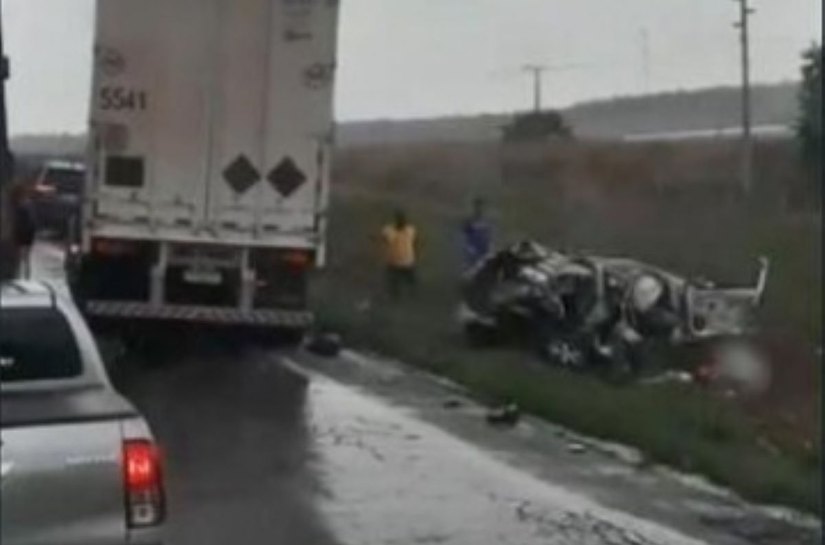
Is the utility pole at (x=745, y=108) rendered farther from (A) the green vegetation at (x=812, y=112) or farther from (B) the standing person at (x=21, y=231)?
(B) the standing person at (x=21, y=231)

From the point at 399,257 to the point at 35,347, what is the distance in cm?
2276

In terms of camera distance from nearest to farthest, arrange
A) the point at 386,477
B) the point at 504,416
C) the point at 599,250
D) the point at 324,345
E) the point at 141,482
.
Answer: the point at 141,482 < the point at 386,477 < the point at 504,416 < the point at 324,345 < the point at 599,250

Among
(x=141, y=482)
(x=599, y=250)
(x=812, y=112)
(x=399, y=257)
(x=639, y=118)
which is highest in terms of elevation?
(x=639, y=118)

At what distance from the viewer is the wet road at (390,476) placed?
12375 millimetres

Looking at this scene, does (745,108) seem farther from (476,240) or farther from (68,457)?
(68,457)

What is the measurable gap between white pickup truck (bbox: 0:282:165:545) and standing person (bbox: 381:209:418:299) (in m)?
22.5

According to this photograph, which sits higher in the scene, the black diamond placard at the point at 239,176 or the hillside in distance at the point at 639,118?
the hillside in distance at the point at 639,118

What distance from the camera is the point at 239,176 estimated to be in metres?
20.2

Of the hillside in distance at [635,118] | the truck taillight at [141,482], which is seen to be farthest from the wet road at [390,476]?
the hillside in distance at [635,118]

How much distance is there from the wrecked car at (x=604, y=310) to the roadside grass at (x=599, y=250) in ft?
1.62

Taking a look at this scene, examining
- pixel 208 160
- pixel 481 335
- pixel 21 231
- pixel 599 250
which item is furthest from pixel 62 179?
pixel 208 160

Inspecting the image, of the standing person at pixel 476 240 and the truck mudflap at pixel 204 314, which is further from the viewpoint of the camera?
the standing person at pixel 476 240

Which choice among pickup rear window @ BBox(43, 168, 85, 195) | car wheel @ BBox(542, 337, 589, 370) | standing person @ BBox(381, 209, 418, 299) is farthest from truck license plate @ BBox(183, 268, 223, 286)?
pickup rear window @ BBox(43, 168, 85, 195)

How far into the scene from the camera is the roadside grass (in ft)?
55.1
